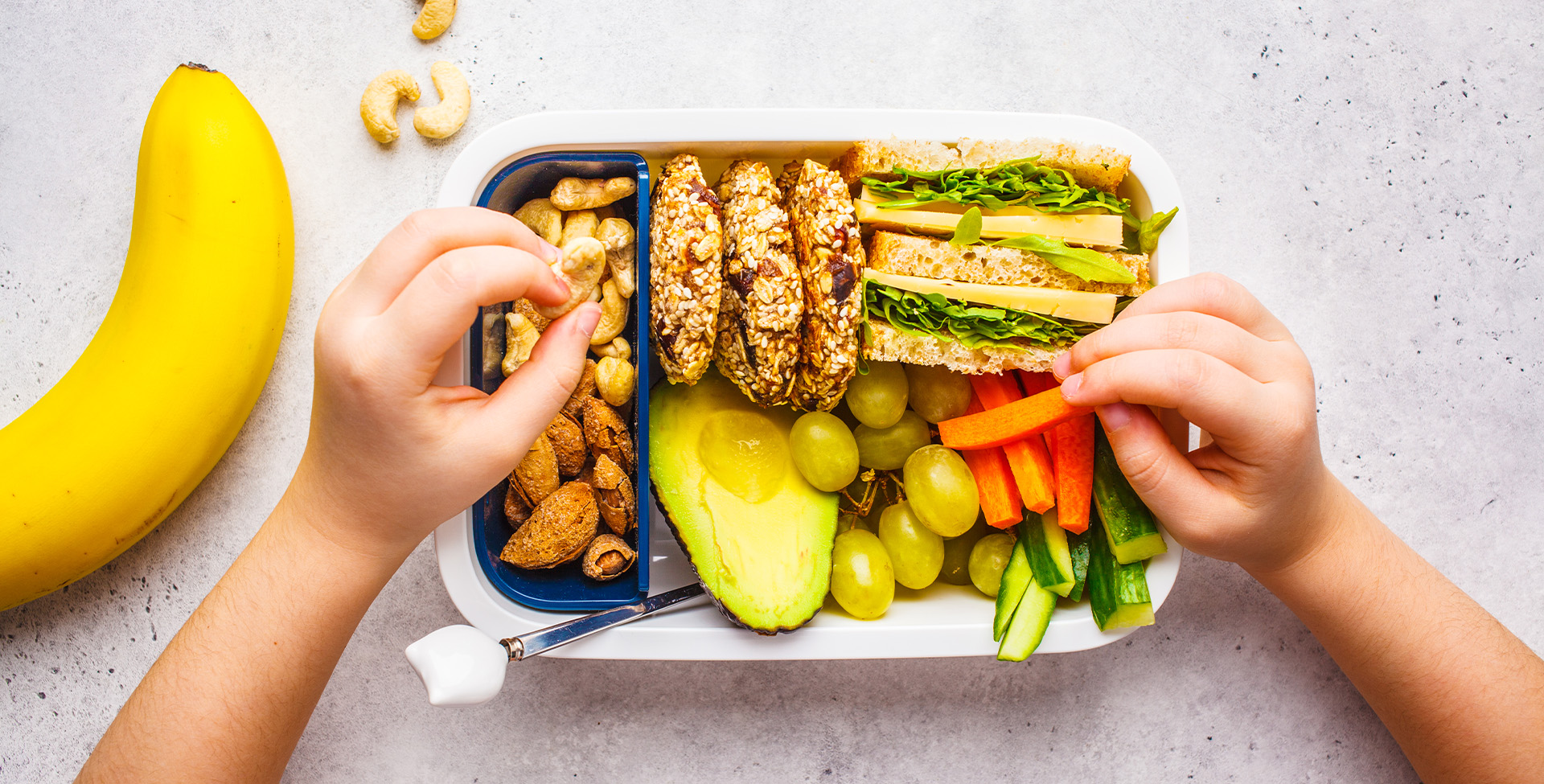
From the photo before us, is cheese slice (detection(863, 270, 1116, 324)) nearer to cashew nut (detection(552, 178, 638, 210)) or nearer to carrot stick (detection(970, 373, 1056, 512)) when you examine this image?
carrot stick (detection(970, 373, 1056, 512))

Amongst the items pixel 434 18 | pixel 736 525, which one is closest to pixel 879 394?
pixel 736 525

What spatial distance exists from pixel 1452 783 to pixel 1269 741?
273 millimetres

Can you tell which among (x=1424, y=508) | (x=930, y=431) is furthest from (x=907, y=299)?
(x=1424, y=508)

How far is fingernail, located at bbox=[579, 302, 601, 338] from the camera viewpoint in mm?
1021

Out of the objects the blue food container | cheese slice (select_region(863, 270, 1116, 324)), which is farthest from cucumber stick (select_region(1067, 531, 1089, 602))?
the blue food container

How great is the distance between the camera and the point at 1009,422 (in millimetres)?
1225

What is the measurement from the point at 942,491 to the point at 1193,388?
39 centimetres

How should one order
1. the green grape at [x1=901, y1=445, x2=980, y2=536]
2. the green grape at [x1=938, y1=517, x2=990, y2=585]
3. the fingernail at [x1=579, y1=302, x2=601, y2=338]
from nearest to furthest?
the fingernail at [x1=579, y1=302, x2=601, y2=338]
the green grape at [x1=901, y1=445, x2=980, y2=536]
the green grape at [x1=938, y1=517, x2=990, y2=585]

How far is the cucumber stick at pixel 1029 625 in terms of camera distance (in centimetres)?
118

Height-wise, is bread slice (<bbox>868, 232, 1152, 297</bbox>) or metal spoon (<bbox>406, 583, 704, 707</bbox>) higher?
bread slice (<bbox>868, 232, 1152, 297</bbox>)

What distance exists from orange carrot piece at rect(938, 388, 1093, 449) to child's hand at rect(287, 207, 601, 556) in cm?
62

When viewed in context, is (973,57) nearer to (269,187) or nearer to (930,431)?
(930,431)

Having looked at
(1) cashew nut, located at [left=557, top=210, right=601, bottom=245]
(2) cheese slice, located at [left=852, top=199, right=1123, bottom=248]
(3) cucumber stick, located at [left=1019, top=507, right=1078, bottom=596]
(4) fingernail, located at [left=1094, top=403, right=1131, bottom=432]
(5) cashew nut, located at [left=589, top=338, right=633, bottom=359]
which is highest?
(1) cashew nut, located at [left=557, top=210, right=601, bottom=245]

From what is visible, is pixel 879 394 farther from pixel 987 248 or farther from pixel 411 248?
pixel 411 248
